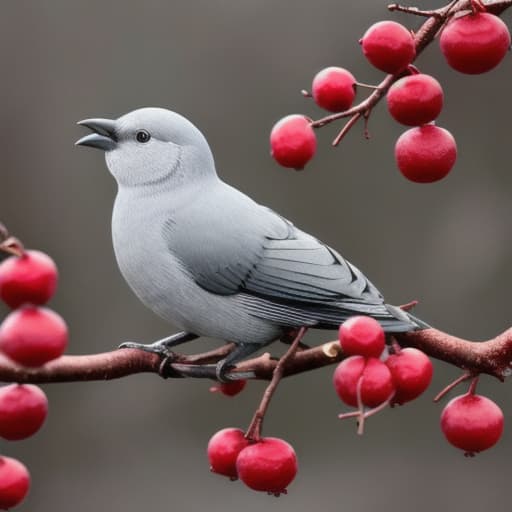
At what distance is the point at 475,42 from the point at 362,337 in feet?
1.37

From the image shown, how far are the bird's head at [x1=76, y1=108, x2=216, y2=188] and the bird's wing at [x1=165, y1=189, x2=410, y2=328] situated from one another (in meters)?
0.07

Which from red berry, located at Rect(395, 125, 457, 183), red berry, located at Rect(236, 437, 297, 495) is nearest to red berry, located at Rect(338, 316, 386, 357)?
red berry, located at Rect(236, 437, 297, 495)

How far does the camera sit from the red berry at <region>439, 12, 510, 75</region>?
1539 mm

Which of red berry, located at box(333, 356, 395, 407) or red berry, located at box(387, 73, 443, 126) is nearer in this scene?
red berry, located at box(333, 356, 395, 407)

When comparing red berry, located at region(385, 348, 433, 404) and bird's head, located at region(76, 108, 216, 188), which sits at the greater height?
bird's head, located at region(76, 108, 216, 188)

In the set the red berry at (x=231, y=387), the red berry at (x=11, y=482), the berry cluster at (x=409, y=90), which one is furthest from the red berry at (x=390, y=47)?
the red berry at (x=11, y=482)

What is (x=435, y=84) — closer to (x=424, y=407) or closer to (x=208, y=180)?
(x=208, y=180)

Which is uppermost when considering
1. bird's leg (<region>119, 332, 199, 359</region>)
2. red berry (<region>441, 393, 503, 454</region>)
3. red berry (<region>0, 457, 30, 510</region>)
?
red berry (<region>441, 393, 503, 454</region>)

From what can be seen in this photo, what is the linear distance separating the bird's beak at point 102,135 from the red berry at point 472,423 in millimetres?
686

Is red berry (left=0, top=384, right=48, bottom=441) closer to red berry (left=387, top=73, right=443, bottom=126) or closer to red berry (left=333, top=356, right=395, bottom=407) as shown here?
red berry (left=333, top=356, right=395, bottom=407)

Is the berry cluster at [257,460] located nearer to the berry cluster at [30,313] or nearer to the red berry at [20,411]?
the red berry at [20,411]

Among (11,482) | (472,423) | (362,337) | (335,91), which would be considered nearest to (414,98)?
(335,91)

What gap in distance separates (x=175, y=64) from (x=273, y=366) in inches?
127

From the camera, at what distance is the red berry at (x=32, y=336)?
125cm
